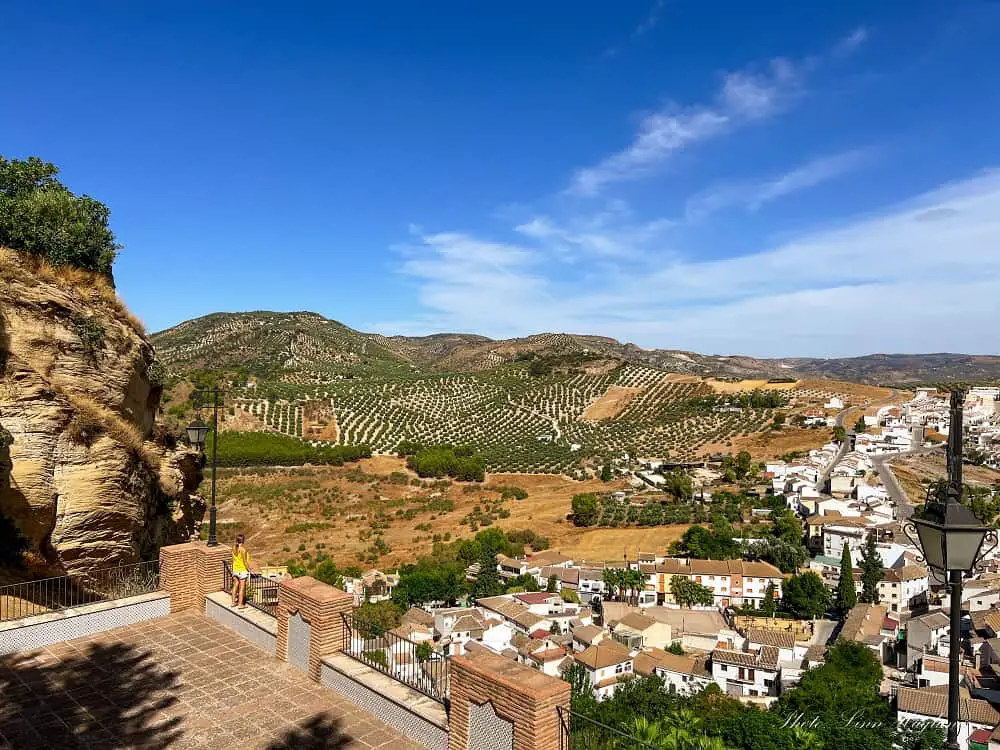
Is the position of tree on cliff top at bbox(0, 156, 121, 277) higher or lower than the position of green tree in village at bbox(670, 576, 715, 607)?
higher

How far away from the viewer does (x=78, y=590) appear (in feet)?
31.5

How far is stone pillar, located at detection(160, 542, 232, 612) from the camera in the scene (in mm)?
8484

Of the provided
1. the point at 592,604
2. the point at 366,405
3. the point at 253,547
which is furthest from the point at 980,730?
the point at 366,405

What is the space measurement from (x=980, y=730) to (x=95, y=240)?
1339 inches

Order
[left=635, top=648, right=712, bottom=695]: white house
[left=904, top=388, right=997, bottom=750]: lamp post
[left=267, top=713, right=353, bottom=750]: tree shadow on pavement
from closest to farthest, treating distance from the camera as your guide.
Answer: [left=904, top=388, right=997, bottom=750]: lamp post → [left=267, top=713, right=353, bottom=750]: tree shadow on pavement → [left=635, top=648, right=712, bottom=695]: white house

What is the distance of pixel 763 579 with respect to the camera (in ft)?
131

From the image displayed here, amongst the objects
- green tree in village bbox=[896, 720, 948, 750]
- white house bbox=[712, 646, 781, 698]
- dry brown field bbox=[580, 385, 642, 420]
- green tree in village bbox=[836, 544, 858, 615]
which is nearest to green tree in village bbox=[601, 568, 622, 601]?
white house bbox=[712, 646, 781, 698]

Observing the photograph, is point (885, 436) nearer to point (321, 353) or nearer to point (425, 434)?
point (425, 434)

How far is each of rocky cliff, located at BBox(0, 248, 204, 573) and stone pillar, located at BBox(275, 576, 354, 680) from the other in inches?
189

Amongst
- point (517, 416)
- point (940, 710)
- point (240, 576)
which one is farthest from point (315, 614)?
point (517, 416)

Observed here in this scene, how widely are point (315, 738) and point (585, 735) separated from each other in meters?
2.35

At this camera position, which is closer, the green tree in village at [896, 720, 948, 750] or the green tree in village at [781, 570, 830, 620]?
the green tree in village at [896, 720, 948, 750]

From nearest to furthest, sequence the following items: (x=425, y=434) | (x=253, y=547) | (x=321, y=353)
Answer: (x=253, y=547)
(x=425, y=434)
(x=321, y=353)

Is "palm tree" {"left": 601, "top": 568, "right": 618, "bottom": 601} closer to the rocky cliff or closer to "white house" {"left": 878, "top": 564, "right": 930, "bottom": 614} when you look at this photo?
"white house" {"left": 878, "top": 564, "right": 930, "bottom": 614}
